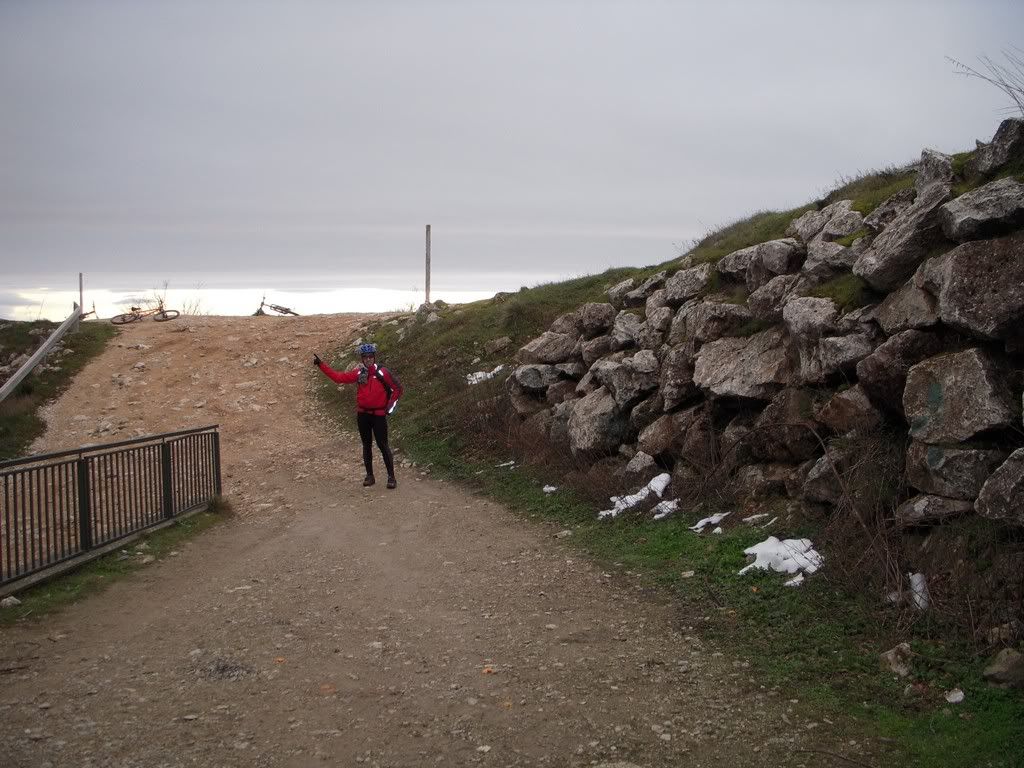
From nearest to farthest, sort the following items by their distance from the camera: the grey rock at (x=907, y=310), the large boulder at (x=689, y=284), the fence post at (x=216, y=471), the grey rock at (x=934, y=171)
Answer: the grey rock at (x=907, y=310)
the grey rock at (x=934, y=171)
the fence post at (x=216, y=471)
the large boulder at (x=689, y=284)

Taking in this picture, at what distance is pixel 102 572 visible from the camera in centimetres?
813

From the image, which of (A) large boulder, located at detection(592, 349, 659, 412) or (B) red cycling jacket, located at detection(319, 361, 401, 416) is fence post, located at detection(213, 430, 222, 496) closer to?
(B) red cycling jacket, located at detection(319, 361, 401, 416)

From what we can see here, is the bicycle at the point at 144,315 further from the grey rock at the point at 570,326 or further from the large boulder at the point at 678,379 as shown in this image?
the large boulder at the point at 678,379

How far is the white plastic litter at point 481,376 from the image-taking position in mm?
16922

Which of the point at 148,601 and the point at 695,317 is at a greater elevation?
the point at 695,317

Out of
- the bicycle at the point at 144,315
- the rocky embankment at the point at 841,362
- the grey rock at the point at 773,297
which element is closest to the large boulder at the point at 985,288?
the rocky embankment at the point at 841,362

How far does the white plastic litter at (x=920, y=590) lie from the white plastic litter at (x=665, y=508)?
3134 mm

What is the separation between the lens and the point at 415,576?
8031 mm

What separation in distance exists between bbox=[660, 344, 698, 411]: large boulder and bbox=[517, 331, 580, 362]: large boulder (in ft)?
12.5

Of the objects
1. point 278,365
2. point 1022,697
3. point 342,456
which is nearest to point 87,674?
point 1022,697

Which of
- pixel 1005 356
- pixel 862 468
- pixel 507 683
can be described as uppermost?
pixel 1005 356

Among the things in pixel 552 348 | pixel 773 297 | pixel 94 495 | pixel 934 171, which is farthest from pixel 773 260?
pixel 94 495

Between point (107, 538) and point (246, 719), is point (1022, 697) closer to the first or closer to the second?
point (246, 719)

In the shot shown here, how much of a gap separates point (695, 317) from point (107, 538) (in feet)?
24.2
